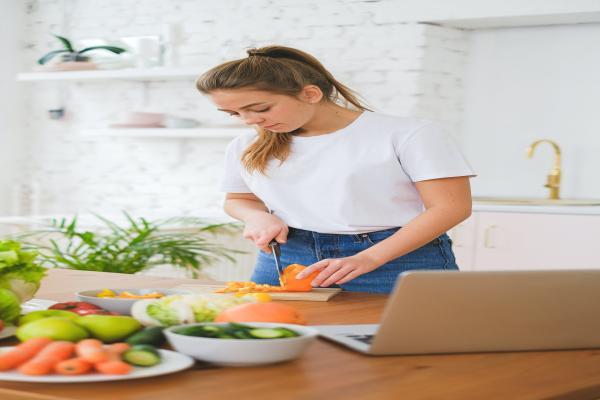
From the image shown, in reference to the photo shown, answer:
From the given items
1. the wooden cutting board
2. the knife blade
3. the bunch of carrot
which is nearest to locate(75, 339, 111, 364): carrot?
the bunch of carrot

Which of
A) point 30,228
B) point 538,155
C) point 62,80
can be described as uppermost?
point 62,80

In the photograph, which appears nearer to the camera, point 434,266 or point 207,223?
point 434,266

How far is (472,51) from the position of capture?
517 cm

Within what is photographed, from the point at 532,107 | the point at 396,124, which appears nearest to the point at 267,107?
the point at 396,124

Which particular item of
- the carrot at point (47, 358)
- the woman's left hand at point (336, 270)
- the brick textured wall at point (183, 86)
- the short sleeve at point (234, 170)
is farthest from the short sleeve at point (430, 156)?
the brick textured wall at point (183, 86)

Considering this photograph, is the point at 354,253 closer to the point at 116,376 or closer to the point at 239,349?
the point at 239,349

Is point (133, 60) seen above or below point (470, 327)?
above

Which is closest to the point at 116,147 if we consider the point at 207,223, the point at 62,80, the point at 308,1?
the point at 62,80

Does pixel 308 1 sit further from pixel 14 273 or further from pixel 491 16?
pixel 14 273

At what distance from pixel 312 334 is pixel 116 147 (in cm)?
533

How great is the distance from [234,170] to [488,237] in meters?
2.29

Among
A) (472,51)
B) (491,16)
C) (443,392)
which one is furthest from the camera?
(472,51)

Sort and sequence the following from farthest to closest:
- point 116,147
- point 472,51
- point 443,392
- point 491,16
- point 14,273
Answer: point 116,147
point 472,51
point 491,16
point 14,273
point 443,392

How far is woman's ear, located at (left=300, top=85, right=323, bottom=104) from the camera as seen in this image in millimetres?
2158
